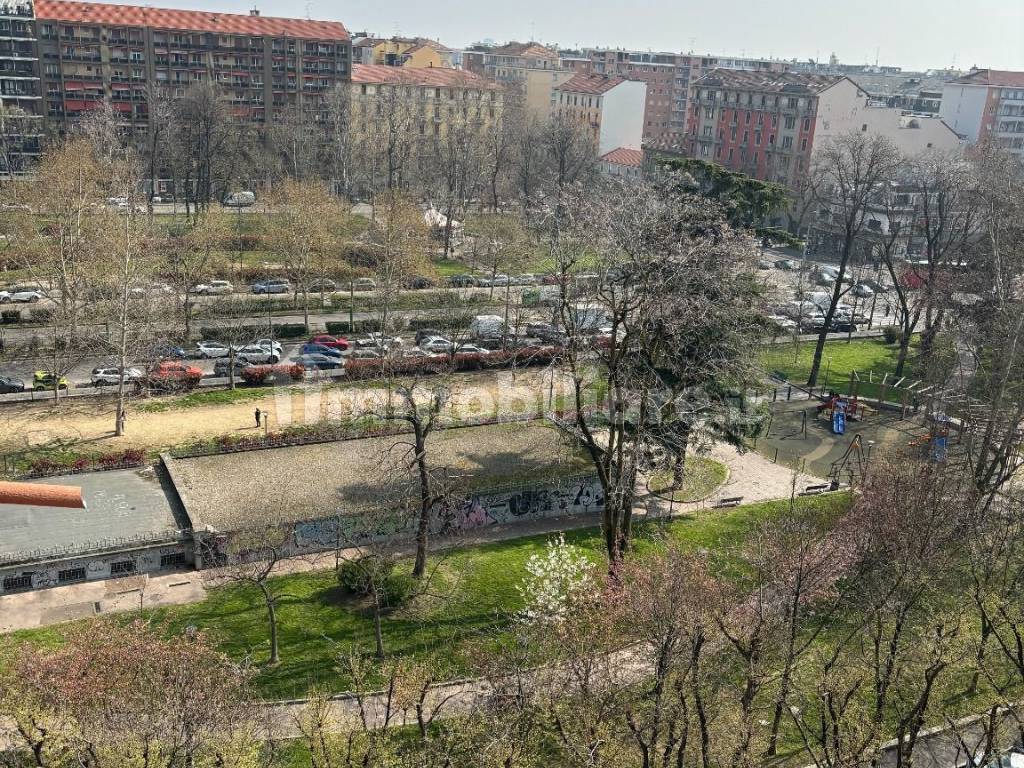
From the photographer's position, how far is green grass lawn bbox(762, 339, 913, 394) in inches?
1951

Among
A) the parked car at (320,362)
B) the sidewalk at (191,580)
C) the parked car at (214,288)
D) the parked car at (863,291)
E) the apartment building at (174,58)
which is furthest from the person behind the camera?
the apartment building at (174,58)

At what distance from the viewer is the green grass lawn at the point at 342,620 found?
77.1ft

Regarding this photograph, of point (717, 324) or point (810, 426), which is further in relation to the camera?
point (810, 426)

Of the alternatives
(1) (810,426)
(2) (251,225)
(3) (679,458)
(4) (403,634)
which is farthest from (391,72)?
(4) (403,634)

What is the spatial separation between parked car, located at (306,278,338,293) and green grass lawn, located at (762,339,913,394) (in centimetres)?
2546

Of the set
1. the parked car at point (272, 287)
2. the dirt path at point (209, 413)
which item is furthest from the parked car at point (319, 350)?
the parked car at point (272, 287)

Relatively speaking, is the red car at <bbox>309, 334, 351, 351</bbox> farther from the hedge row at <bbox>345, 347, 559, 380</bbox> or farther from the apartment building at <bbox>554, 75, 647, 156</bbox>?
the apartment building at <bbox>554, 75, 647, 156</bbox>

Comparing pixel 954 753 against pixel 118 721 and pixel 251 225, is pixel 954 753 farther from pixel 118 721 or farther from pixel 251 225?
pixel 251 225

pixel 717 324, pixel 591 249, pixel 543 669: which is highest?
pixel 591 249

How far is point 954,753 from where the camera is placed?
2242 centimetres

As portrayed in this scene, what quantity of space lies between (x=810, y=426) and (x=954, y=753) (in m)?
21.8

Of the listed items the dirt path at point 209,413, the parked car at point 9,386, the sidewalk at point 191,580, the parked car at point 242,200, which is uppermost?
the parked car at point 242,200

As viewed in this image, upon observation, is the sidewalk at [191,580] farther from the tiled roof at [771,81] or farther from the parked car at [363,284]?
the tiled roof at [771,81]

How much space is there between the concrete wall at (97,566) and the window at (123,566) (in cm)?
3
